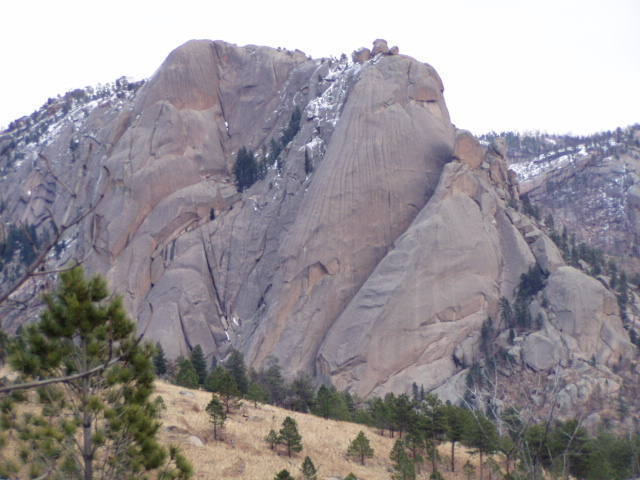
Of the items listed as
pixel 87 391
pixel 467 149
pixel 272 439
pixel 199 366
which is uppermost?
pixel 467 149

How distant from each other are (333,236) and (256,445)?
43788 mm

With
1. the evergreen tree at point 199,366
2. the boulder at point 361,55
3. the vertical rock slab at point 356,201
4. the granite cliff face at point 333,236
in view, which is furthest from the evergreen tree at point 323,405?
the boulder at point 361,55

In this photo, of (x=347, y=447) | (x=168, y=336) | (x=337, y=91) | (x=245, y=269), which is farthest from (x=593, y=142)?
(x=347, y=447)

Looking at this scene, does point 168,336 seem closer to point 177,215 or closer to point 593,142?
point 177,215

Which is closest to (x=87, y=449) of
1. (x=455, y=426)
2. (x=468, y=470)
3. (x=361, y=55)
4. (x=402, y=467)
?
(x=402, y=467)

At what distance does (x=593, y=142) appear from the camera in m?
166

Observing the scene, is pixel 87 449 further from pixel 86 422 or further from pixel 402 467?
pixel 402 467

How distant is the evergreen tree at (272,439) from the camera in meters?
28.9

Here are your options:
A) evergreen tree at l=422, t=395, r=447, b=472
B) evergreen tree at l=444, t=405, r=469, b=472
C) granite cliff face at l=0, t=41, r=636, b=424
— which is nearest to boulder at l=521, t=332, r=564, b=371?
granite cliff face at l=0, t=41, r=636, b=424

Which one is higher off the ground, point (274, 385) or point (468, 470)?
point (274, 385)

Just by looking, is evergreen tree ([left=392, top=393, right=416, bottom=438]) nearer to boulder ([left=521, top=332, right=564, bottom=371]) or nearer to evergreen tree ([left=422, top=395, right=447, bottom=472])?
evergreen tree ([left=422, top=395, right=447, bottom=472])

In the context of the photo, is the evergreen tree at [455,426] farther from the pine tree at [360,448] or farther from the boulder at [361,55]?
the boulder at [361,55]

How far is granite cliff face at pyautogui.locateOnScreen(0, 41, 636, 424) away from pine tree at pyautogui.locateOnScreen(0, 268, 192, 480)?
155 ft

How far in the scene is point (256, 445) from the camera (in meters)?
29.6
